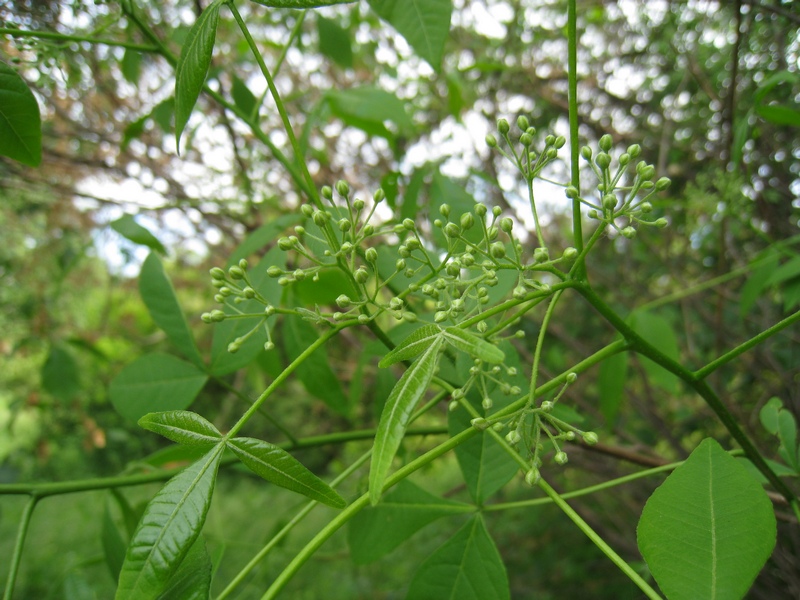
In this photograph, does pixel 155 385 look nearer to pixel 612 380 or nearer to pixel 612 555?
pixel 612 555

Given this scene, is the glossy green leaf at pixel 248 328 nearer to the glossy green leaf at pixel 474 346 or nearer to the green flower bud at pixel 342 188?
the green flower bud at pixel 342 188

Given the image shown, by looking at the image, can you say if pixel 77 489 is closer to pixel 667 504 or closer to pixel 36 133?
→ pixel 36 133

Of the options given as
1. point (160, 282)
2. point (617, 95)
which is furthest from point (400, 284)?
point (617, 95)

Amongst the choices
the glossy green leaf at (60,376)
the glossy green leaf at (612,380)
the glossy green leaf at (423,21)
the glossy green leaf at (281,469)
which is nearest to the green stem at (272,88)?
the glossy green leaf at (423,21)

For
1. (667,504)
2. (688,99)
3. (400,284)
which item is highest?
(688,99)

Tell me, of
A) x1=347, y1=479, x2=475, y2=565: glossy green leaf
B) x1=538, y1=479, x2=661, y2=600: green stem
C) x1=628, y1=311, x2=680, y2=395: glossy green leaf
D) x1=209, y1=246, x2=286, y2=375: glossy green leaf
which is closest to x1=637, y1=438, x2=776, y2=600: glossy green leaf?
x1=538, y1=479, x2=661, y2=600: green stem

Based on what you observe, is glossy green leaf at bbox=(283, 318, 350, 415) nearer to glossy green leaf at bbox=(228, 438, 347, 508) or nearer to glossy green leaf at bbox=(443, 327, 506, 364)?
glossy green leaf at bbox=(228, 438, 347, 508)
